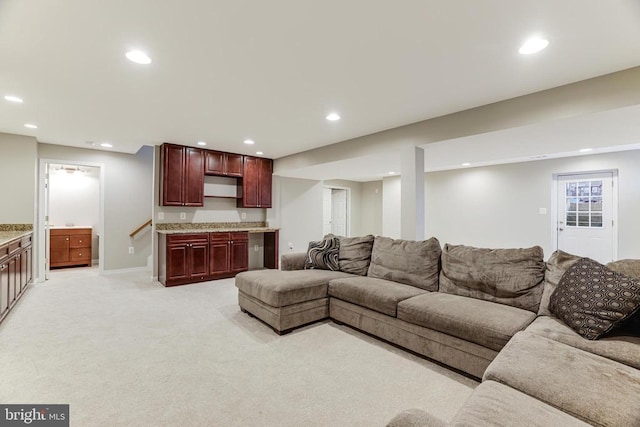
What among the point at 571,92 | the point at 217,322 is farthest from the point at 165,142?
the point at 571,92

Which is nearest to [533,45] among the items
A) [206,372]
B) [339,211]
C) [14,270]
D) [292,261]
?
[292,261]

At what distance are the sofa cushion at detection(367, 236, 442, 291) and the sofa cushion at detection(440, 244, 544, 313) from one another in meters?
0.13

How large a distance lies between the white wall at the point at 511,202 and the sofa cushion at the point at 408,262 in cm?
410

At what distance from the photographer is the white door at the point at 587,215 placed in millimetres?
5230

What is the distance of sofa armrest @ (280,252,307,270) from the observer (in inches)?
155

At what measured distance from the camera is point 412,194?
3879 millimetres

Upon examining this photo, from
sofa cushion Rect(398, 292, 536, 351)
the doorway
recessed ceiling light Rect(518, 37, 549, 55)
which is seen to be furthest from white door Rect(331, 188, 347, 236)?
recessed ceiling light Rect(518, 37, 549, 55)

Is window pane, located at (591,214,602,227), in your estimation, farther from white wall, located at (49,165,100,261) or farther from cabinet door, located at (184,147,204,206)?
white wall, located at (49,165,100,261)

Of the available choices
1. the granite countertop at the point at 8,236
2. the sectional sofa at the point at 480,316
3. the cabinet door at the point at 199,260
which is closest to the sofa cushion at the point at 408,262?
the sectional sofa at the point at 480,316

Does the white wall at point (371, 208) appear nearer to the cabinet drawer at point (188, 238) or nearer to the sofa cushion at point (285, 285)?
the cabinet drawer at point (188, 238)

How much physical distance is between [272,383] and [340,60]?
2.43 m

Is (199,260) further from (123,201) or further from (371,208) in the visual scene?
(371,208)

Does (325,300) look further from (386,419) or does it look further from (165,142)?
(165,142)

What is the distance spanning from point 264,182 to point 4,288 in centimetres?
406
